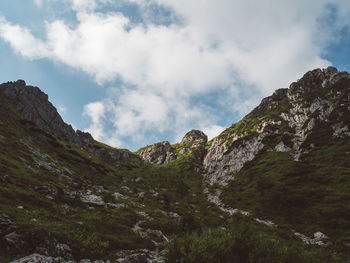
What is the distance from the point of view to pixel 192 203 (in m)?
74.9

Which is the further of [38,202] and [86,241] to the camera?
[38,202]

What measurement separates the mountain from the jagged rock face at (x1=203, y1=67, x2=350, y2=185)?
0.93m

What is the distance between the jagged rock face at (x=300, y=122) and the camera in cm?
11875

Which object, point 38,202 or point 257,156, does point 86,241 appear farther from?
point 257,156

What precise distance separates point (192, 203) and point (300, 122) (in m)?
121

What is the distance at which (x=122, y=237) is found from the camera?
20.6 meters

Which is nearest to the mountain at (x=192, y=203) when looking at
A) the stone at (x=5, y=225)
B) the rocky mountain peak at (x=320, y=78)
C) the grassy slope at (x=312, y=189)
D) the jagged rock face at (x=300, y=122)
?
the stone at (x=5, y=225)

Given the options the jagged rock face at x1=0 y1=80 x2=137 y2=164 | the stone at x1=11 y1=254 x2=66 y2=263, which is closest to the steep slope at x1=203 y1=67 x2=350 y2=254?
the stone at x1=11 y1=254 x2=66 y2=263

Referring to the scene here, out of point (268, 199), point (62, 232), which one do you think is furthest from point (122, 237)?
point (268, 199)

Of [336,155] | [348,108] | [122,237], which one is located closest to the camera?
[122,237]

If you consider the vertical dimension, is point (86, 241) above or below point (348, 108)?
below

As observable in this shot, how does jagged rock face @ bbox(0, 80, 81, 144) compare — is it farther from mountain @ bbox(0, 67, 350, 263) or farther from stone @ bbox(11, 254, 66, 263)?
stone @ bbox(11, 254, 66, 263)

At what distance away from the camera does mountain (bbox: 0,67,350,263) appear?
12.8 metres

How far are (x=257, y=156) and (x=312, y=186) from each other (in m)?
72.8
